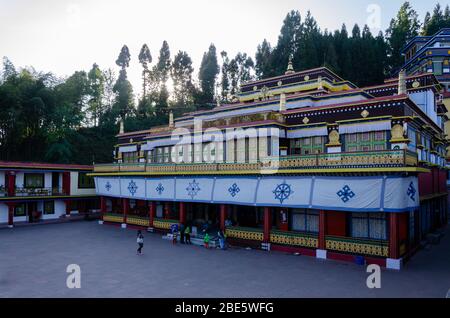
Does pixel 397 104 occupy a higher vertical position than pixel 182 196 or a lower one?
higher

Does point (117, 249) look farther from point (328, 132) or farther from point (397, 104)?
point (397, 104)

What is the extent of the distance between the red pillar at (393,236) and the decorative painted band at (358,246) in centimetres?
34

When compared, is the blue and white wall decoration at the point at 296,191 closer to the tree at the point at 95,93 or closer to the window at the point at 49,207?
the window at the point at 49,207

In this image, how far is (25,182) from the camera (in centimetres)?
3869

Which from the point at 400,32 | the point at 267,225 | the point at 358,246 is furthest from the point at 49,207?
the point at 400,32

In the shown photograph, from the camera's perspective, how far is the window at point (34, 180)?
38847 mm

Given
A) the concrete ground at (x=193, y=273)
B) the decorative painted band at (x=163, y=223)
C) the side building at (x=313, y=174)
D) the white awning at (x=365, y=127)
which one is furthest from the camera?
the decorative painted band at (x=163, y=223)

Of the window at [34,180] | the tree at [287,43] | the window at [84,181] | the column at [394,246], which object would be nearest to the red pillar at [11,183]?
the window at [34,180]

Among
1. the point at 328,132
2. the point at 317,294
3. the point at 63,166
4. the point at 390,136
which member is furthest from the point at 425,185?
the point at 63,166

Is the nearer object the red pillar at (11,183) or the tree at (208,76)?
the red pillar at (11,183)

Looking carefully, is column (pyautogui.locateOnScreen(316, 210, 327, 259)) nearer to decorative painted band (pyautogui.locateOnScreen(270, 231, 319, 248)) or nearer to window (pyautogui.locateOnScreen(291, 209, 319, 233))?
decorative painted band (pyautogui.locateOnScreen(270, 231, 319, 248))

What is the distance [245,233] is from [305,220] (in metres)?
4.61

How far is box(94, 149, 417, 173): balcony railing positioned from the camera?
19.0 meters

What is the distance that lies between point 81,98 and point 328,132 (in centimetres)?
6093
